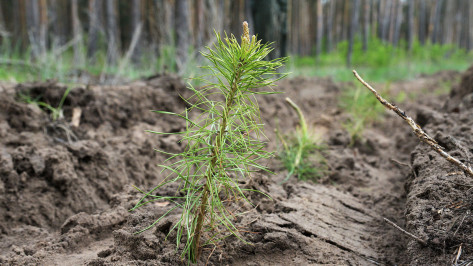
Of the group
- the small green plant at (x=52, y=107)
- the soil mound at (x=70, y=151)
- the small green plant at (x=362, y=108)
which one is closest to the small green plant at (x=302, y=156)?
the soil mound at (x=70, y=151)

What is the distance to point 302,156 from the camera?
2848mm

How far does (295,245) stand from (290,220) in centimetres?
19

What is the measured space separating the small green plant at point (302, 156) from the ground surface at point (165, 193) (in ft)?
0.29

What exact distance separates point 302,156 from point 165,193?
1224mm

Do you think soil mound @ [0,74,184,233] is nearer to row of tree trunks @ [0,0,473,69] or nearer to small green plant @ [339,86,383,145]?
row of tree trunks @ [0,0,473,69]

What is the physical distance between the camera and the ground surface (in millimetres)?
1572

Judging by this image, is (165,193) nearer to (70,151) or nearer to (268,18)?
(70,151)

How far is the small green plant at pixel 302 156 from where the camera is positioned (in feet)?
8.61

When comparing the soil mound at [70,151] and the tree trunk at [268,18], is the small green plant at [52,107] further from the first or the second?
the tree trunk at [268,18]

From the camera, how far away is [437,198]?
169 cm

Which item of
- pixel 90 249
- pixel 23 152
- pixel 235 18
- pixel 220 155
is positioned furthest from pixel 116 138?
pixel 235 18

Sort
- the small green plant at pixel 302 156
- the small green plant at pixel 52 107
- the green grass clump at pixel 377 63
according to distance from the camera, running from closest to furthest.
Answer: the small green plant at pixel 302 156
the small green plant at pixel 52 107
the green grass clump at pixel 377 63

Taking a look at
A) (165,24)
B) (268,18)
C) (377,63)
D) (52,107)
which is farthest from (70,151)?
(377,63)

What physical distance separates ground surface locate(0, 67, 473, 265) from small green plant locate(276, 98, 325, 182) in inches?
3.5
